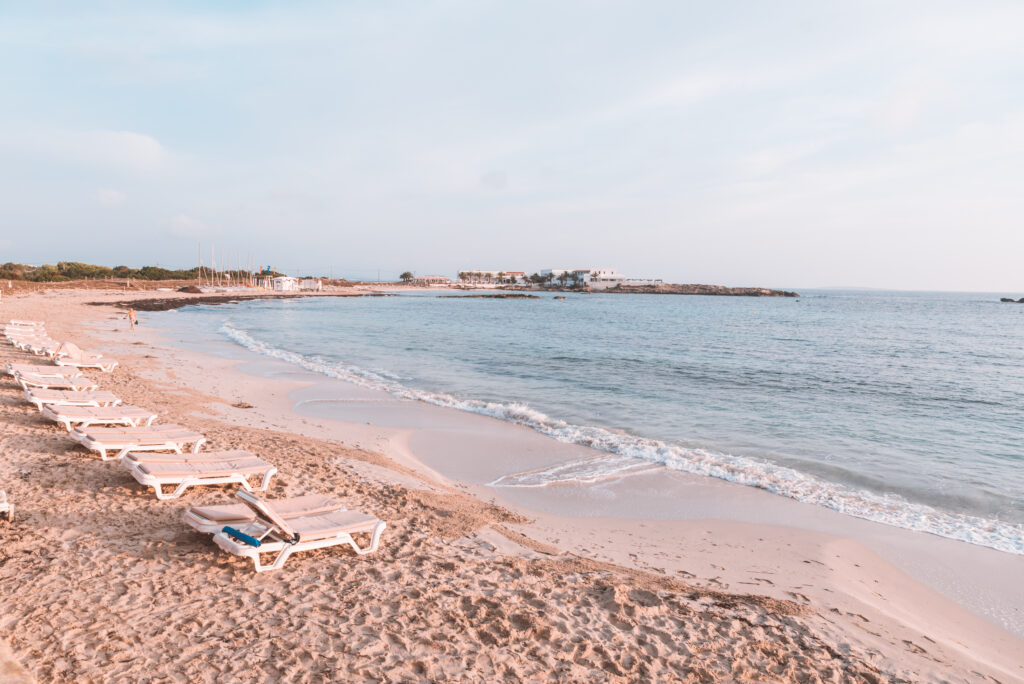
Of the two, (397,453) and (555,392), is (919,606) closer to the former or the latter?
(397,453)

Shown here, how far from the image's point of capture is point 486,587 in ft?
15.9

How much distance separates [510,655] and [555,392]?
41.6 feet

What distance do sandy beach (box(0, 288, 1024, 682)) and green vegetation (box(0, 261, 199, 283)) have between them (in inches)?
2779

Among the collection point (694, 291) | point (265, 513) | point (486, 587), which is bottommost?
point (486, 587)

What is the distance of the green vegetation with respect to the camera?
221ft

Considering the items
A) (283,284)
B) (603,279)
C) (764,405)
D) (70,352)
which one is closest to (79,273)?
(283,284)

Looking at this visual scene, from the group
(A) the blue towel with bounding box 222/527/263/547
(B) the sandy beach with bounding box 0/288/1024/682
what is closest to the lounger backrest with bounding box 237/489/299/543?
(A) the blue towel with bounding box 222/527/263/547

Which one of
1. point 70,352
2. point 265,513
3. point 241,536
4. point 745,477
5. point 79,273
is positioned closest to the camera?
point 265,513

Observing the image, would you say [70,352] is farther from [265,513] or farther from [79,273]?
[79,273]

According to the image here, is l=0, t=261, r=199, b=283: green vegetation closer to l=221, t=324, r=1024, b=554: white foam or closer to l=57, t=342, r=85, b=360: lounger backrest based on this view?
l=57, t=342, r=85, b=360: lounger backrest

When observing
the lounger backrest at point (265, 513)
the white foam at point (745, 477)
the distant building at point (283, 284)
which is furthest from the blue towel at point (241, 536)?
the distant building at point (283, 284)

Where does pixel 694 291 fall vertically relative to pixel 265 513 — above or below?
above

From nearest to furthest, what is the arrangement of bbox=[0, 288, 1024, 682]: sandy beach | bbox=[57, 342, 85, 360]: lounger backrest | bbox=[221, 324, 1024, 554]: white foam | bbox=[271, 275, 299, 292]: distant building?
bbox=[0, 288, 1024, 682]: sandy beach → bbox=[221, 324, 1024, 554]: white foam → bbox=[57, 342, 85, 360]: lounger backrest → bbox=[271, 275, 299, 292]: distant building

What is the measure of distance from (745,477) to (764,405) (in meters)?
6.95
